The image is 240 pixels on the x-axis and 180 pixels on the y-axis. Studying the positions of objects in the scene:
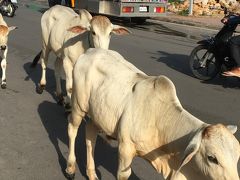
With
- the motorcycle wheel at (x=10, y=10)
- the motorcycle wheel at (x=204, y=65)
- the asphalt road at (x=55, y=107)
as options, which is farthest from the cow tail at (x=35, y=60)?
the motorcycle wheel at (x=10, y=10)

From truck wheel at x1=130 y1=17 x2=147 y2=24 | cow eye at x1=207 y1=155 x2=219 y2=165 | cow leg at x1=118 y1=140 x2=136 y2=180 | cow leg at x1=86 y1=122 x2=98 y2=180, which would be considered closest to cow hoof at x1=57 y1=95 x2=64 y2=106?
cow leg at x1=86 y1=122 x2=98 y2=180

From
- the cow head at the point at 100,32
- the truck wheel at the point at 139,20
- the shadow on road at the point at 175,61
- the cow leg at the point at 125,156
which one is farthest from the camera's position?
the truck wheel at the point at 139,20

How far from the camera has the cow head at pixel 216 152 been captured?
9.50ft

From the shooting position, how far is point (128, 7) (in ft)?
58.7

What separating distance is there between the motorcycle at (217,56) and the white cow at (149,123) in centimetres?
547

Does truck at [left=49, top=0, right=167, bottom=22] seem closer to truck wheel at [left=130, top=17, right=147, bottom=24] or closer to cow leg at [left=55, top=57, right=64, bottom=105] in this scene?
truck wheel at [left=130, top=17, right=147, bottom=24]

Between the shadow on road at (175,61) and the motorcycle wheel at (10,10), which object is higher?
the motorcycle wheel at (10,10)

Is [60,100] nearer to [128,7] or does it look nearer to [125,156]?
[125,156]

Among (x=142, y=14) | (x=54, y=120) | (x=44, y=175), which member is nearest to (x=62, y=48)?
(x=54, y=120)

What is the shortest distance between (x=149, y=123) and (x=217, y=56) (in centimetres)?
631

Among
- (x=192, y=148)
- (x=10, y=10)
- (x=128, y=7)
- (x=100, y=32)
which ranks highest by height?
(x=100, y=32)

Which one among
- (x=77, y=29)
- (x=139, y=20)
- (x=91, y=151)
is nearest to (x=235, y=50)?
(x=77, y=29)

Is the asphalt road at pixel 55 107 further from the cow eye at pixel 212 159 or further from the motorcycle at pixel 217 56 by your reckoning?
the cow eye at pixel 212 159

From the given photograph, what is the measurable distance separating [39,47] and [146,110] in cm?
903
